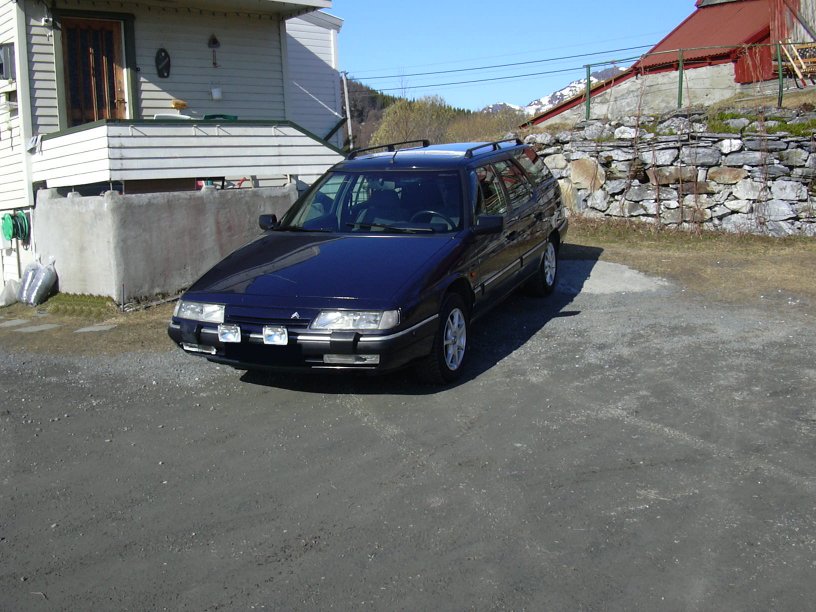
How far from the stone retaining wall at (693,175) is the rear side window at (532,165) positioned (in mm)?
4483

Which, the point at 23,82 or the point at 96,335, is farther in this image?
the point at 23,82

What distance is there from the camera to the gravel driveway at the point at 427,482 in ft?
11.7

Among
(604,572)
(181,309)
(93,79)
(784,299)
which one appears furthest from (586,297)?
(93,79)

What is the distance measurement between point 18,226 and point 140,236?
3.70m

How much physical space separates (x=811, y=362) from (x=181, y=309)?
4.76 metres

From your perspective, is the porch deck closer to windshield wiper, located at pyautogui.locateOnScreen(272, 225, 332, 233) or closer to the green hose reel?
the green hose reel

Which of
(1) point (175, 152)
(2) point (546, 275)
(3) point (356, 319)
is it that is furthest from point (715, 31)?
(3) point (356, 319)

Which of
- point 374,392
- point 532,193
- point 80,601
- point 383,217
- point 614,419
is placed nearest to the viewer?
point 80,601

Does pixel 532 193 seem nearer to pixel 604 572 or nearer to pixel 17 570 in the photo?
pixel 604 572

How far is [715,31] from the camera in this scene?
21.7 metres

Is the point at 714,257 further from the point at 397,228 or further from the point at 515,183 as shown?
the point at 397,228

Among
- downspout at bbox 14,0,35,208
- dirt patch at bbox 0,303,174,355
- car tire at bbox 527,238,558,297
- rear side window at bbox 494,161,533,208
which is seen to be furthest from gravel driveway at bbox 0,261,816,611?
downspout at bbox 14,0,35,208

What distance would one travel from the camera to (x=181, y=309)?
6227 mm

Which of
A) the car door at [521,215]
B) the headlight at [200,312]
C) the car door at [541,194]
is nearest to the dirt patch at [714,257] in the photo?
the car door at [541,194]
